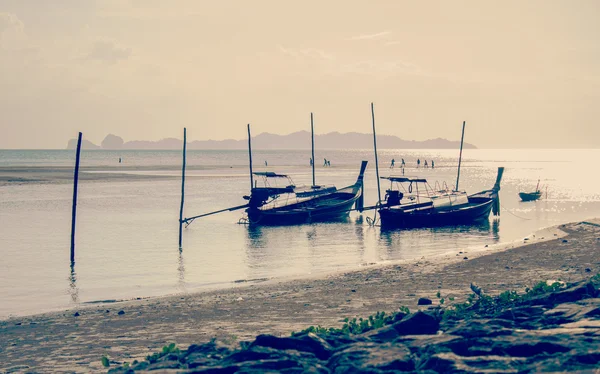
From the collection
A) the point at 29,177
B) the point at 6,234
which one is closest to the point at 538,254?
the point at 6,234

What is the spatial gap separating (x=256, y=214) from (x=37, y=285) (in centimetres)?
2073

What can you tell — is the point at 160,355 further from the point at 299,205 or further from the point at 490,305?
the point at 299,205

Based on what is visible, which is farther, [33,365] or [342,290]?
[342,290]

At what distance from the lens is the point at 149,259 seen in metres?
26.6

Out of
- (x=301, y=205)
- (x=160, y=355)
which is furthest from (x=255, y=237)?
(x=160, y=355)

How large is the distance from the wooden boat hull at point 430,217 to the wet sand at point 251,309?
14.9 metres

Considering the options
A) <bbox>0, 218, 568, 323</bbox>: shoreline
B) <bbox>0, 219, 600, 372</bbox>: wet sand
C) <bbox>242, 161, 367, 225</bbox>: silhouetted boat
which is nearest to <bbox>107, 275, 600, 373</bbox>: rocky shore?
<bbox>0, 219, 600, 372</bbox>: wet sand

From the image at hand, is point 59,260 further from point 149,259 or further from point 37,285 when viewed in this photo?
point 37,285

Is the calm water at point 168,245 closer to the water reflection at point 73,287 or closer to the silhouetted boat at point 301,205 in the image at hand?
the water reflection at point 73,287

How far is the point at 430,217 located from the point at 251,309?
2525 cm

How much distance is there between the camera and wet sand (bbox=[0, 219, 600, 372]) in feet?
41.0

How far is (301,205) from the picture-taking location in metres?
45.1

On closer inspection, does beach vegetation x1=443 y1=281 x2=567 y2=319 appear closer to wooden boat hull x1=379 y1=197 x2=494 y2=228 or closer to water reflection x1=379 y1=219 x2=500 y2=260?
water reflection x1=379 y1=219 x2=500 y2=260

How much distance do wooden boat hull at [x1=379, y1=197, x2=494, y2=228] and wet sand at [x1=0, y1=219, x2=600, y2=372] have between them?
14855mm
